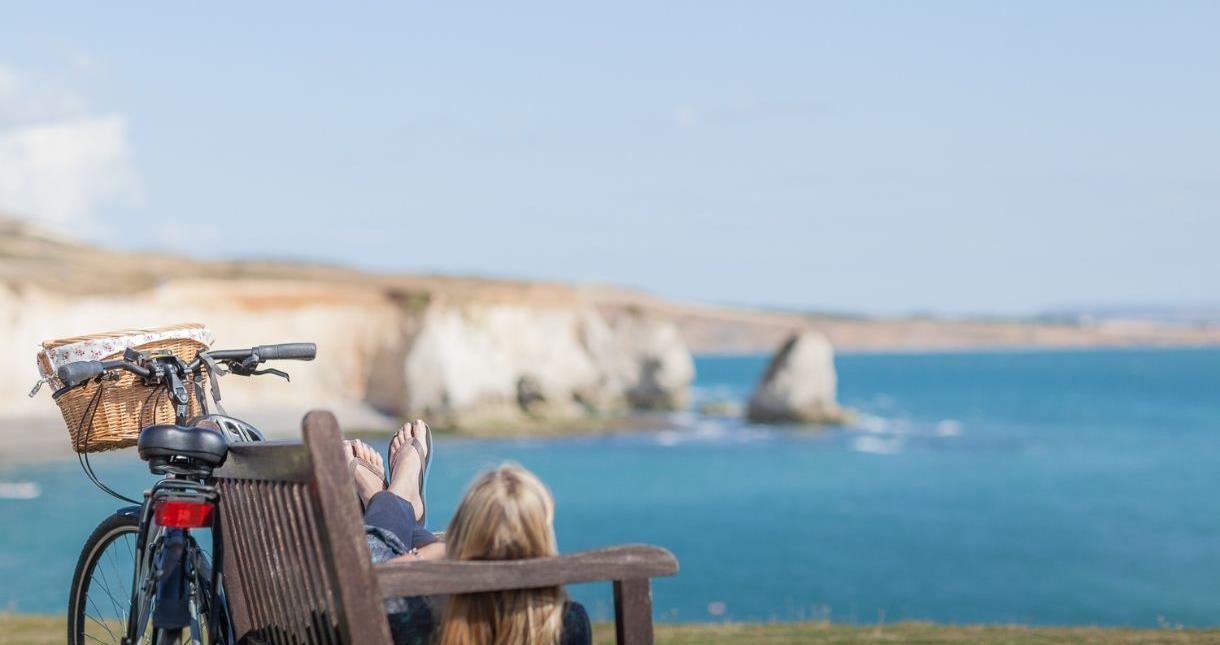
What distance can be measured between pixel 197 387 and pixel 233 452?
2.21ft

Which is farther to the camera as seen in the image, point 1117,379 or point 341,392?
point 1117,379

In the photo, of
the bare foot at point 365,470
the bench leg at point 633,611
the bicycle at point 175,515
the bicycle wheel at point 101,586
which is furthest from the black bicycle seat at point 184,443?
the bench leg at point 633,611

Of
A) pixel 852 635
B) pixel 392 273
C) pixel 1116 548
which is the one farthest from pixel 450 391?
pixel 852 635

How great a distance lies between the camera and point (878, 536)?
32812mm

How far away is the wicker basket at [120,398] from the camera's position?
432cm

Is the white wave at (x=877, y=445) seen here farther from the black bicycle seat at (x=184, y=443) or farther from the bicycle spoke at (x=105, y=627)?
the black bicycle seat at (x=184, y=443)

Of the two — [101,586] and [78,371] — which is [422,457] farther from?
[101,586]

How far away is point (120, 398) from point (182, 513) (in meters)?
0.71

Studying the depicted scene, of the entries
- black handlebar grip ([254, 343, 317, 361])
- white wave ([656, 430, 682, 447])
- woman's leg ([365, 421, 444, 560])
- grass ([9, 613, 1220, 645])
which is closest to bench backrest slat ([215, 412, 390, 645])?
woman's leg ([365, 421, 444, 560])

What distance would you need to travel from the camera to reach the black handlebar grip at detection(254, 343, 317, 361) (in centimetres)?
449

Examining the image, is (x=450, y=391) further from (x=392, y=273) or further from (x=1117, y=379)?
(x=1117, y=379)

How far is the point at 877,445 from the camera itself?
5562cm

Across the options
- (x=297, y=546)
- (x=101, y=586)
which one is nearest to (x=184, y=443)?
(x=297, y=546)

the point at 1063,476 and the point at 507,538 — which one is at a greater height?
the point at 507,538
